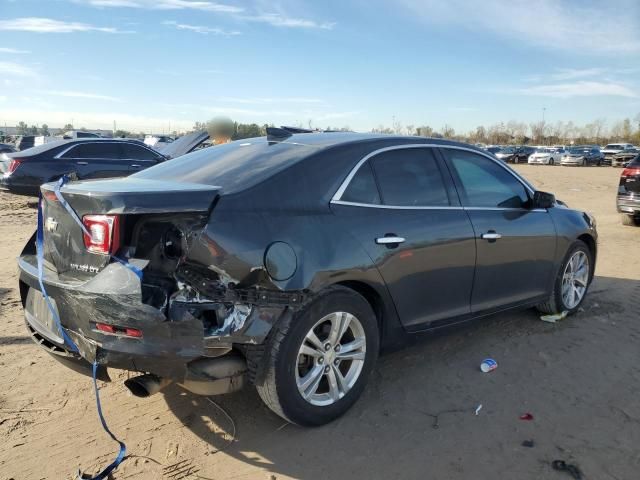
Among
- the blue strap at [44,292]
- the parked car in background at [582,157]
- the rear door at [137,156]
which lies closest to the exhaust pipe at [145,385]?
the blue strap at [44,292]

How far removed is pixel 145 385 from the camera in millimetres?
2877

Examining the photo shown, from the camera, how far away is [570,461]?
9.59ft

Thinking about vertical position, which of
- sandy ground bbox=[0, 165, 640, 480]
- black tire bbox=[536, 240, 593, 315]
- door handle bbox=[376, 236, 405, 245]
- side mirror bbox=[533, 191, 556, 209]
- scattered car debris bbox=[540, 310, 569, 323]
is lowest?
sandy ground bbox=[0, 165, 640, 480]

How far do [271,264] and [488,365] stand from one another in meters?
2.11

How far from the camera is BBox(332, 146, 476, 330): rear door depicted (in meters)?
3.42

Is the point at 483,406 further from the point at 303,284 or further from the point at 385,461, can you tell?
the point at 303,284

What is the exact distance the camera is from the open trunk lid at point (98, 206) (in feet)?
9.03

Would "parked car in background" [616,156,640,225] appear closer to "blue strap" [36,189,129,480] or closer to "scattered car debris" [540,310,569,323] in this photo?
"scattered car debris" [540,310,569,323]

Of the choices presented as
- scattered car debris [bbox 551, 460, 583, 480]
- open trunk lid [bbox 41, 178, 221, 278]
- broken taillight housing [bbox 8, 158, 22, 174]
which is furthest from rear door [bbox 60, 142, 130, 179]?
scattered car debris [bbox 551, 460, 583, 480]

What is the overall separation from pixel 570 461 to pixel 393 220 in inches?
67.2

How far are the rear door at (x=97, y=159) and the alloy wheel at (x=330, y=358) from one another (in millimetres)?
10258

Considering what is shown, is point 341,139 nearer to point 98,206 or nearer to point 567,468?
point 98,206

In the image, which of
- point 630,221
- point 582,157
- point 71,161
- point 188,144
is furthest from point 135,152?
point 582,157

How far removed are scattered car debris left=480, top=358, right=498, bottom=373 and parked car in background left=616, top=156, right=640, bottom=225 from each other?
817 centimetres
